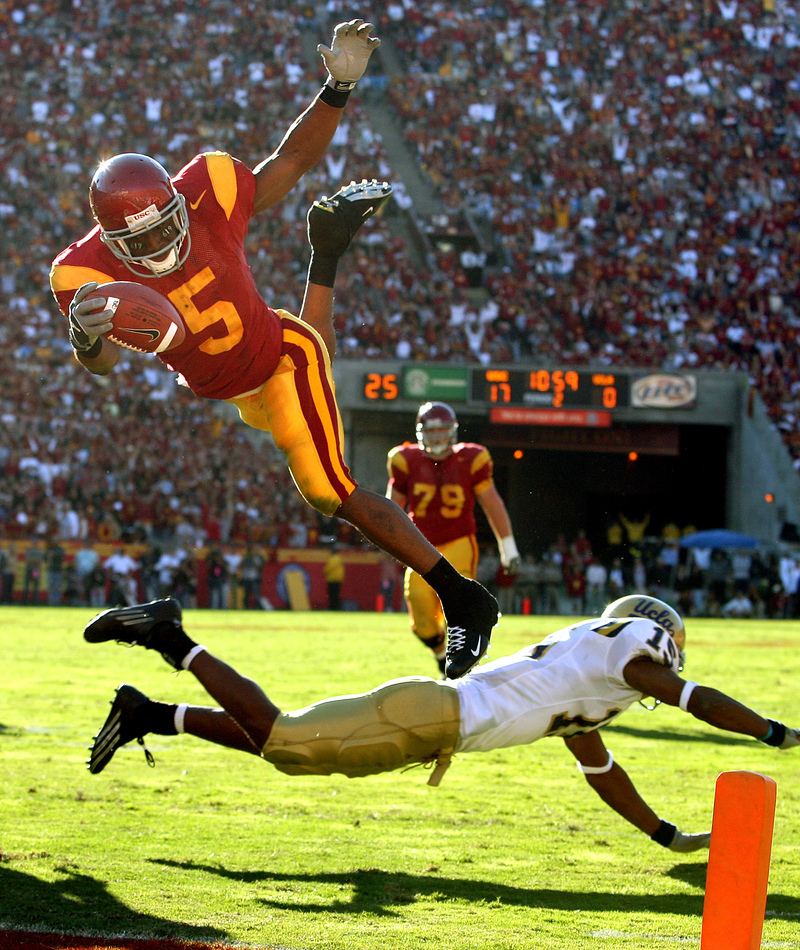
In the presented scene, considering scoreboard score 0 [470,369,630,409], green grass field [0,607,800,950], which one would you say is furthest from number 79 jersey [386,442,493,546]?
scoreboard score 0 [470,369,630,409]

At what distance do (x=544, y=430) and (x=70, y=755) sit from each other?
17.7 metres

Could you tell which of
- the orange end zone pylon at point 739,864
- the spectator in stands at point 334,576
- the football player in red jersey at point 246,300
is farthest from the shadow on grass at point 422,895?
the spectator in stands at point 334,576

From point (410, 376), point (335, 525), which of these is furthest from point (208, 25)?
point (335, 525)

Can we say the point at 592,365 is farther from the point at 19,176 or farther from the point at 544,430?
the point at 19,176

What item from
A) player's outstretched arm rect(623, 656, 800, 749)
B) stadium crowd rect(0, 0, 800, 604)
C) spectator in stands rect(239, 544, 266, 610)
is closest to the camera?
player's outstretched arm rect(623, 656, 800, 749)

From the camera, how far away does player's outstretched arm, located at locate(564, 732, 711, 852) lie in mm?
4762

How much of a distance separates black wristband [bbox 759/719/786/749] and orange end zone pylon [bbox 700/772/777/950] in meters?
1.24

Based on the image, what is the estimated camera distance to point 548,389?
72.4ft

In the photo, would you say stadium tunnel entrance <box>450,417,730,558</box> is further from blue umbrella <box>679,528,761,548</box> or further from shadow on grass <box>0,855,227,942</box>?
shadow on grass <box>0,855,227,942</box>

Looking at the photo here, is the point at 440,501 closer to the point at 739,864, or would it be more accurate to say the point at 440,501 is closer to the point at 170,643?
the point at 170,643

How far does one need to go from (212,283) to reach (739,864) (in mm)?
2891

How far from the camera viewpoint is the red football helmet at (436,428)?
800cm

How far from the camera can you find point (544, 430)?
2355cm

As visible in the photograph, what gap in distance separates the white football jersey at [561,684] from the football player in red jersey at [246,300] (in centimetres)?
44
